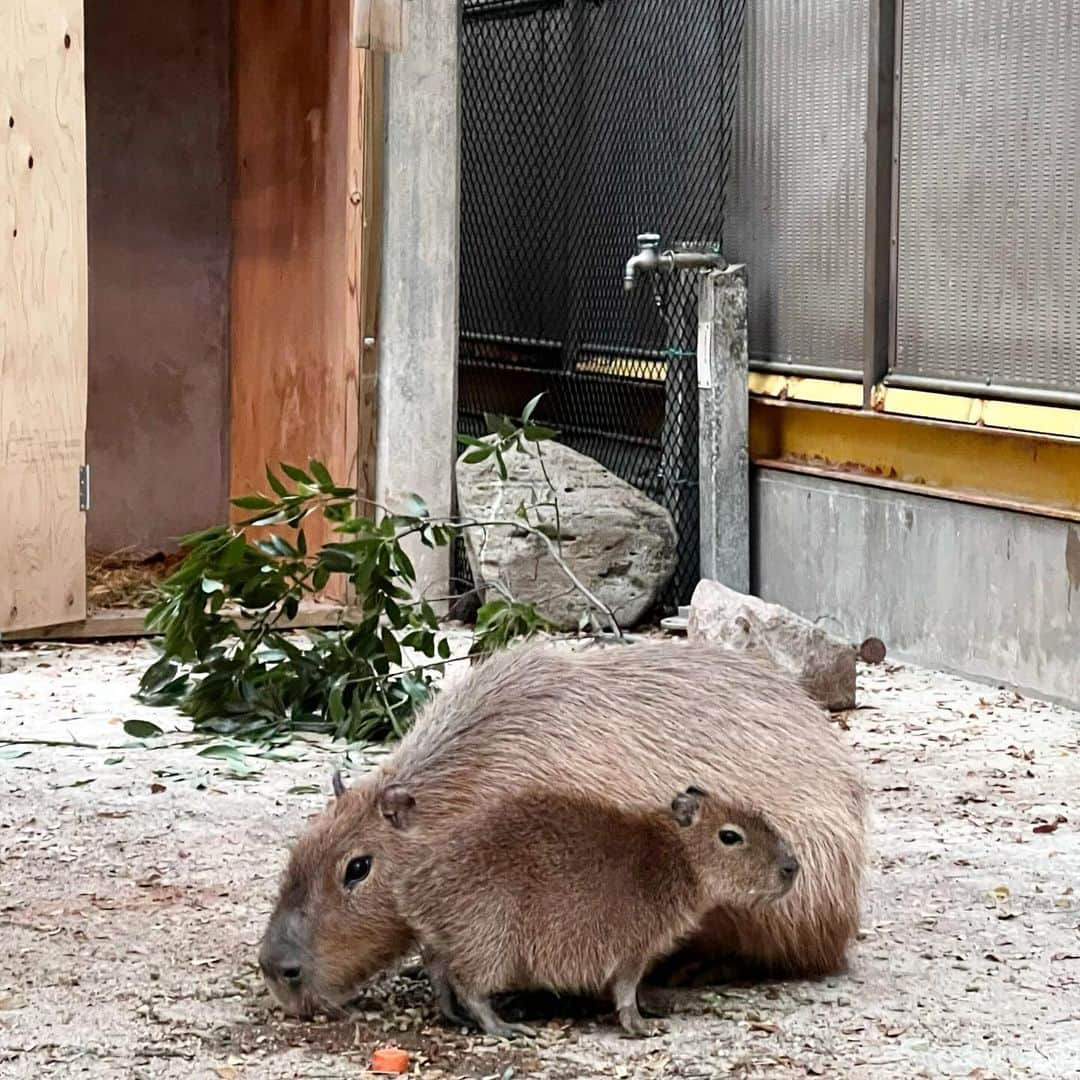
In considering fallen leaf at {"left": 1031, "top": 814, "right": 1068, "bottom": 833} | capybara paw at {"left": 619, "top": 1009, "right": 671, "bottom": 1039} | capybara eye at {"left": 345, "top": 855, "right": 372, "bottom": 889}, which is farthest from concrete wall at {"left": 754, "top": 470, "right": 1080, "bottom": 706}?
capybara eye at {"left": 345, "top": 855, "right": 372, "bottom": 889}

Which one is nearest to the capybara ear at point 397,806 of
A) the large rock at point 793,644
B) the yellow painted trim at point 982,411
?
the large rock at point 793,644

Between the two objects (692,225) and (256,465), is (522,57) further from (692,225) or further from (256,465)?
(256,465)

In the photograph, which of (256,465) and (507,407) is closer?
(256,465)

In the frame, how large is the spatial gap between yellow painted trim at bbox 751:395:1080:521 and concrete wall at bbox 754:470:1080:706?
5 cm

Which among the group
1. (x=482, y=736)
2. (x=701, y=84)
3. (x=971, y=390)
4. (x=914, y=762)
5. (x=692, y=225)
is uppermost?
(x=701, y=84)

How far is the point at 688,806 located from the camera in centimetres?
320

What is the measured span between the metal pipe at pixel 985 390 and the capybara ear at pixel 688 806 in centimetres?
340

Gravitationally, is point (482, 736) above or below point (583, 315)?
below

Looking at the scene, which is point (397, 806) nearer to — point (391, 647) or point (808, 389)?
point (391, 647)

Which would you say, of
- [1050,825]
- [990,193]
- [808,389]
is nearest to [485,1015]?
[1050,825]

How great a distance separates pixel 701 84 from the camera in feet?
26.9

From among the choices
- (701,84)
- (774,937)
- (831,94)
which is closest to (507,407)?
(701,84)

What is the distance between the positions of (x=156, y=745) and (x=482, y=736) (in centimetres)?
244

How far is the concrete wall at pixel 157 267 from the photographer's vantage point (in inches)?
345
